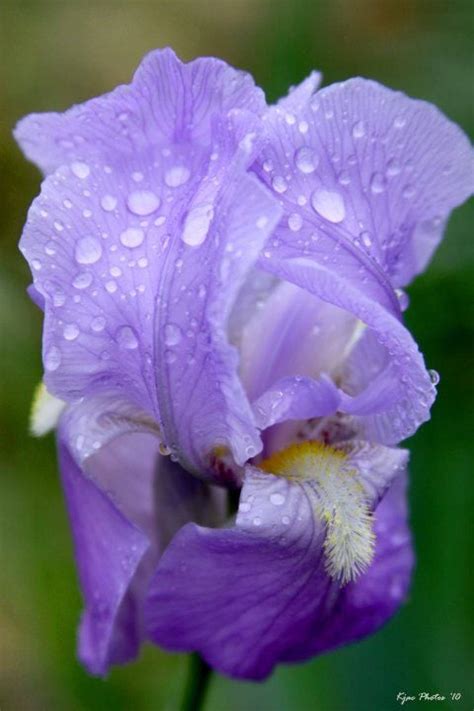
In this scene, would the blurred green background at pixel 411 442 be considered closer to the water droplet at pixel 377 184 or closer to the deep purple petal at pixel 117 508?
the deep purple petal at pixel 117 508

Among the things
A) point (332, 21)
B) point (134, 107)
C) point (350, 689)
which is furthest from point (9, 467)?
point (332, 21)

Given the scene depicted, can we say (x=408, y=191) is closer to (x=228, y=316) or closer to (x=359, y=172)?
(x=359, y=172)

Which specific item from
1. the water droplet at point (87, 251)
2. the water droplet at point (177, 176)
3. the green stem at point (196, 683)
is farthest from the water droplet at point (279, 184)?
the green stem at point (196, 683)

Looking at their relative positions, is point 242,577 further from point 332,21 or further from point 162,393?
point 332,21

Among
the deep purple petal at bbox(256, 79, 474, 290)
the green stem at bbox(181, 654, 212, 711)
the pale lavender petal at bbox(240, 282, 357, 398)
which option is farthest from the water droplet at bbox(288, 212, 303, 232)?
the green stem at bbox(181, 654, 212, 711)

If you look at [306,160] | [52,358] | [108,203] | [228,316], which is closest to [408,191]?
[306,160]
